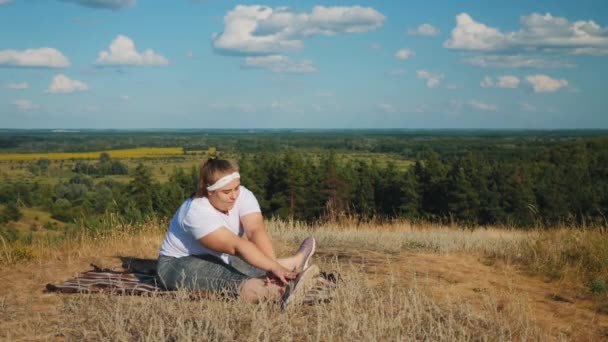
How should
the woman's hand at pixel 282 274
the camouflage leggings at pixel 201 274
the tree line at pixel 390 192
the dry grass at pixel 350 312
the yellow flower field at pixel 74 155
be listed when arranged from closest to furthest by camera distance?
the dry grass at pixel 350 312, the woman's hand at pixel 282 274, the camouflage leggings at pixel 201 274, the tree line at pixel 390 192, the yellow flower field at pixel 74 155

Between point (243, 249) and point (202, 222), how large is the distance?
1.46 ft

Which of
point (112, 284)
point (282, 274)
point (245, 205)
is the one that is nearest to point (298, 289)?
point (282, 274)

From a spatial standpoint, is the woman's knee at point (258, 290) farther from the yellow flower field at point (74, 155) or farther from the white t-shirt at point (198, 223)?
the yellow flower field at point (74, 155)

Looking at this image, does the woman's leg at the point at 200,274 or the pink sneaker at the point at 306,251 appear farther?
the pink sneaker at the point at 306,251

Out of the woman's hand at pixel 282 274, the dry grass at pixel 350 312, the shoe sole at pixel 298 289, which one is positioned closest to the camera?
the dry grass at pixel 350 312

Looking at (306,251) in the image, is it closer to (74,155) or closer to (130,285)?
(130,285)

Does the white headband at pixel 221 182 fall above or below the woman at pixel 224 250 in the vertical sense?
above

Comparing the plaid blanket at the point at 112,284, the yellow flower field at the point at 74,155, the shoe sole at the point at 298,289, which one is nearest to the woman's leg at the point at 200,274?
the plaid blanket at the point at 112,284

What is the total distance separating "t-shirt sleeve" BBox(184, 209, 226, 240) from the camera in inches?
203

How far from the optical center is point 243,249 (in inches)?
200

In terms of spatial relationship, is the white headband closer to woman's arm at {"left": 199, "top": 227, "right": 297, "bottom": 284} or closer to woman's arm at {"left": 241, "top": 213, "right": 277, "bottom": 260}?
woman's arm at {"left": 199, "top": 227, "right": 297, "bottom": 284}

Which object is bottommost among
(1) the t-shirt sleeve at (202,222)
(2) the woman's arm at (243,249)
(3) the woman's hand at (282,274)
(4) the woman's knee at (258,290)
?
(4) the woman's knee at (258,290)

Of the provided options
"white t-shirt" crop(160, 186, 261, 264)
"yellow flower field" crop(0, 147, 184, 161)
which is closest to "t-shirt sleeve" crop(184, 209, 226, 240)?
"white t-shirt" crop(160, 186, 261, 264)

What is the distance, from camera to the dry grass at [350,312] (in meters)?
4.26
